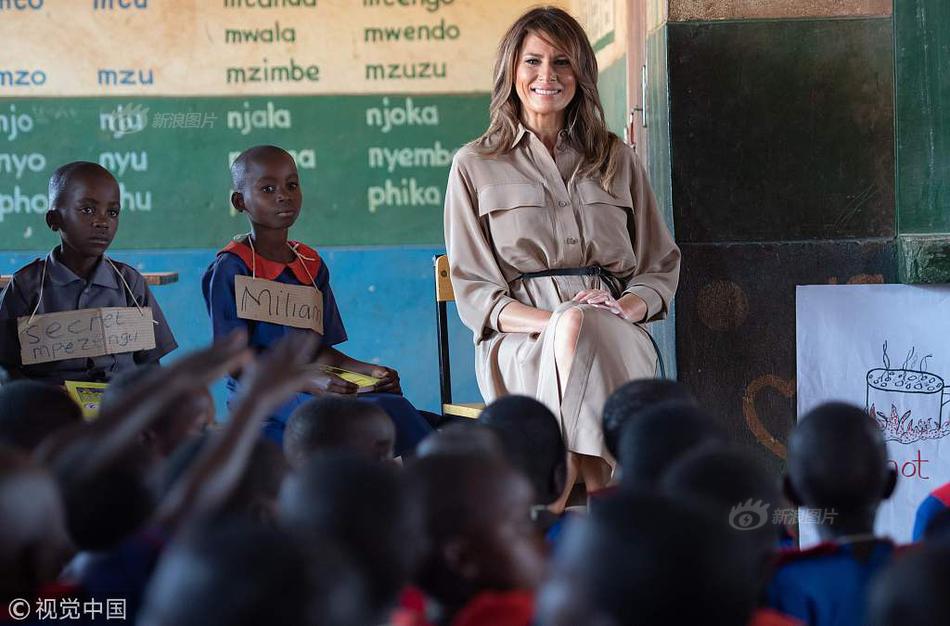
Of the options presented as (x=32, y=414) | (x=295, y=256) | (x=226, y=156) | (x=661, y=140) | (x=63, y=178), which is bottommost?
(x=32, y=414)

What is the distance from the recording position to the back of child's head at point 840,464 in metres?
1.53

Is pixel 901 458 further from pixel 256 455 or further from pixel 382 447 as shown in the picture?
pixel 256 455

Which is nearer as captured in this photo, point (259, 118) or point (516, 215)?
point (516, 215)

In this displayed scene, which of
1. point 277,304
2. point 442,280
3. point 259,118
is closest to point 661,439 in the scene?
point 277,304

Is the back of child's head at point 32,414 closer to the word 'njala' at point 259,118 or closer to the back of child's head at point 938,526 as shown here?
the back of child's head at point 938,526

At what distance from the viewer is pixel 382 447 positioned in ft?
5.83

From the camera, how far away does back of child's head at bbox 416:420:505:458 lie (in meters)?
1.34

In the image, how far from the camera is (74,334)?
10.1 feet

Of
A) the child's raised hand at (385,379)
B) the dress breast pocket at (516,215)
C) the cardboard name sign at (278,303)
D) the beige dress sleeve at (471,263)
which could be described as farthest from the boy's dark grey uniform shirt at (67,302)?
the dress breast pocket at (516,215)

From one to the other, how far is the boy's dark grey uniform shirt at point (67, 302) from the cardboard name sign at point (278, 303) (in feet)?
0.90

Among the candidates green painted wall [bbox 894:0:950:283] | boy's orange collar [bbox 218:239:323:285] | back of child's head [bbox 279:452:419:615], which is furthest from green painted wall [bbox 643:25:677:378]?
back of child's head [bbox 279:452:419:615]

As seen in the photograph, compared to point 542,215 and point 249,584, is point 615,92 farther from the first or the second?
point 249,584

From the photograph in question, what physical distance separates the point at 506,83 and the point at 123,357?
136 cm

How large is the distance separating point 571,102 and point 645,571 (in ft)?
9.46
